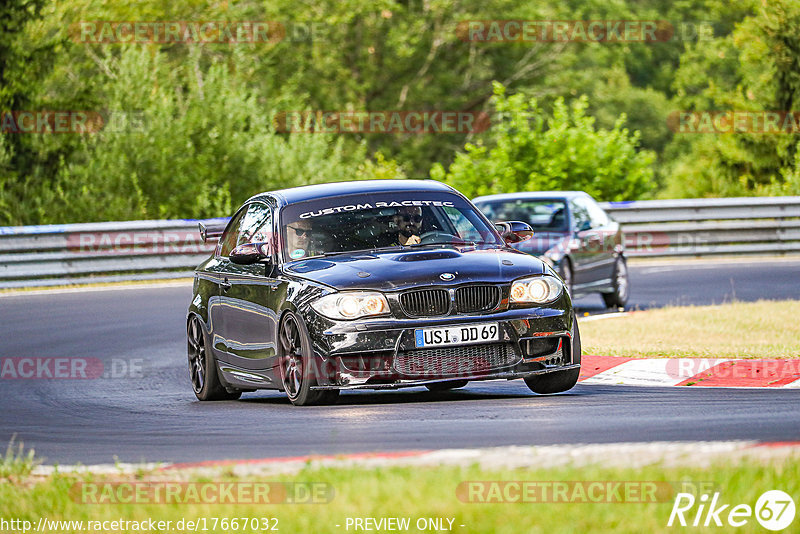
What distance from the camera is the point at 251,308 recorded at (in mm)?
10734

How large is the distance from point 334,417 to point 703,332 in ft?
21.3

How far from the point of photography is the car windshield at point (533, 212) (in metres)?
19.6

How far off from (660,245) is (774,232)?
2.21 meters

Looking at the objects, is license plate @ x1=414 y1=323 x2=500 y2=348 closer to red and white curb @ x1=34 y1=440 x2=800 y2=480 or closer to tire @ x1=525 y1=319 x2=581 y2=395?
tire @ x1=525 y1=319 x2=581 y2=395

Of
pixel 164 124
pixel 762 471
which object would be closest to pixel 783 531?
pixel 762 471

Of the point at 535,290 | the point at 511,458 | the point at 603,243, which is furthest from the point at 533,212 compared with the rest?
the point at 511,458

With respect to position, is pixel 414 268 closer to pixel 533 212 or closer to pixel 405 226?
pixel 405 226

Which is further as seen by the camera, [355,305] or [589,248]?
[589,248]

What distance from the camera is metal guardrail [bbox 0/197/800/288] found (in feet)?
79.0

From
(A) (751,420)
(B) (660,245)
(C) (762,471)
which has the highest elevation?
(C) (762,471)

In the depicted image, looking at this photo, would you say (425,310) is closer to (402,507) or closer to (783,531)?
(402,507)

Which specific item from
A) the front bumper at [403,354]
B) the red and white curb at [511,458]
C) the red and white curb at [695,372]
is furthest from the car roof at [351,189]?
the red and white curb at [511,458]

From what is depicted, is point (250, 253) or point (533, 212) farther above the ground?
point (250, 253)

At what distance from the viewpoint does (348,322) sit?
9.45 m
